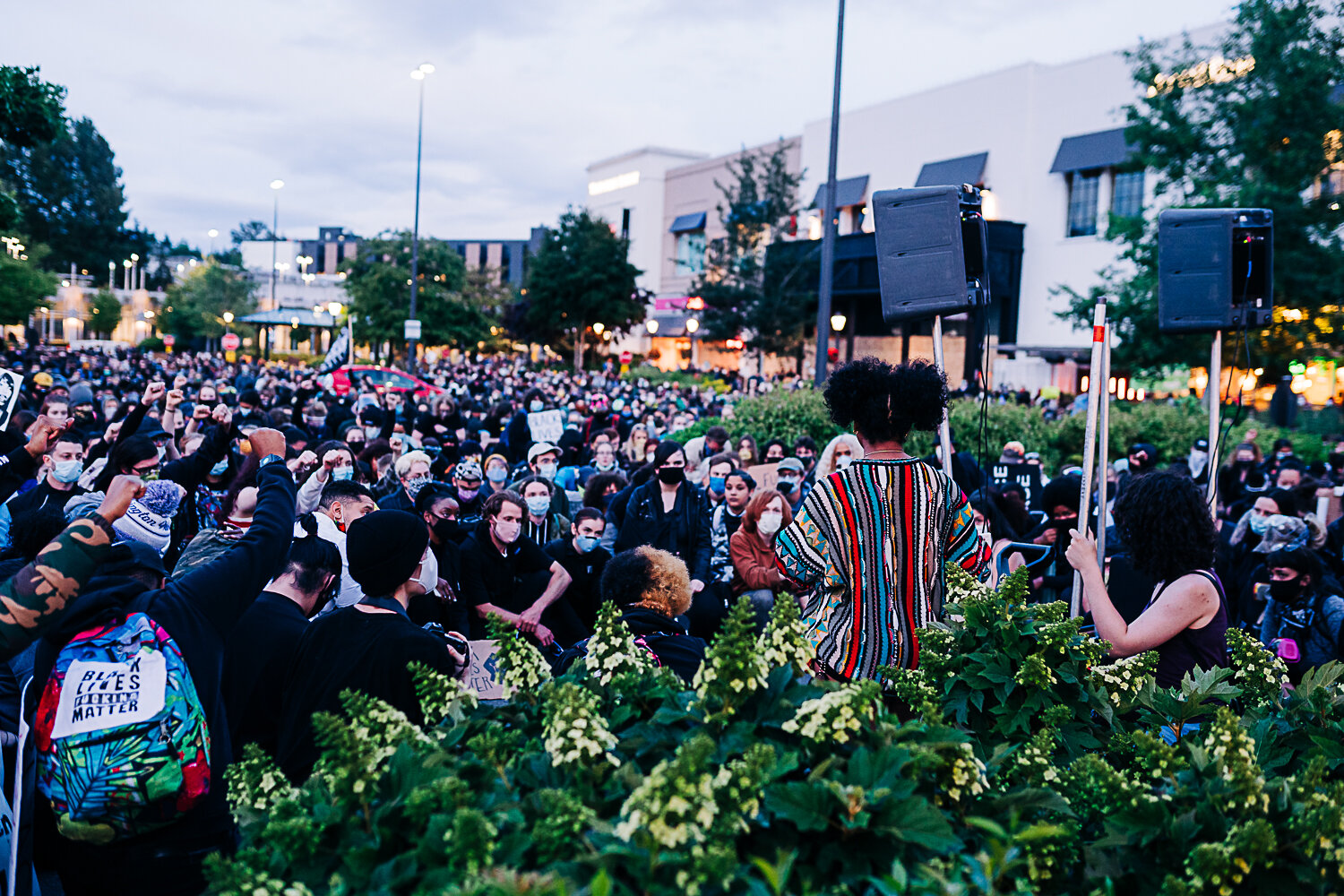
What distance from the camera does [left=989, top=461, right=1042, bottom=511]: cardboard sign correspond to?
34.4ft

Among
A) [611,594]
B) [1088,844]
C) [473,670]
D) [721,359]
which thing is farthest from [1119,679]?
[721,359]

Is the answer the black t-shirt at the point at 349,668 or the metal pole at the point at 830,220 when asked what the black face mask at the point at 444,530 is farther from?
the metal pole at the point at 830,220

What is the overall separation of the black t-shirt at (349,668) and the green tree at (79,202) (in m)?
96.5

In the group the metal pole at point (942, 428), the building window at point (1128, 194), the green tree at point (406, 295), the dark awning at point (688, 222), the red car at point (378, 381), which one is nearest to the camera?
the metal pole at point (942, 428)

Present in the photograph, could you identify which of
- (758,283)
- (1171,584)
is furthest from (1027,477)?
(758,283)

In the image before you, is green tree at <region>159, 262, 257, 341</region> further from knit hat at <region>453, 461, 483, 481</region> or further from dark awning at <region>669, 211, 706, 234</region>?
knit hat at <region>453, 461, 483, 481</region>

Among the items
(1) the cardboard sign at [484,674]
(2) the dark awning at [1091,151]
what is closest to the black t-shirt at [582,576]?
(1) the cardboard sign at [484,674]

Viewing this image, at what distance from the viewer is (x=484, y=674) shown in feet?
16.0

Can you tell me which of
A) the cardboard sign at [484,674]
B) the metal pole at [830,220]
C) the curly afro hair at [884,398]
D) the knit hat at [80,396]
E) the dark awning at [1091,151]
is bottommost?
the cardboard sign at [484,674]

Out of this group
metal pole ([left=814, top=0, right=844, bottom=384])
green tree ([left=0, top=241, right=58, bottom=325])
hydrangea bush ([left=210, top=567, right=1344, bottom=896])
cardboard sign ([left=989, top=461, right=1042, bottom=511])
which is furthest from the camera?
green tree ([left=0, top=241, right=58, bottom=325])

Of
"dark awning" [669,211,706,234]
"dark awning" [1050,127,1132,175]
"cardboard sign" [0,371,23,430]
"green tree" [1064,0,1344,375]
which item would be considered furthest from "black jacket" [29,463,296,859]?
"dark awning" [669,211,706,234]

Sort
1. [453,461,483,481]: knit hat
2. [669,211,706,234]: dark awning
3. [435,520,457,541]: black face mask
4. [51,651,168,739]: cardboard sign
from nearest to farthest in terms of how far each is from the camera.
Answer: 1. [51,651,168,739]: cardboard sign
2. [435,520,457,541]: black face mask
3. [453,461,483,481]: knit hat
4. [669,211,706,234]: dark awning

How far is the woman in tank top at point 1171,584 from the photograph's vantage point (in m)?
3.75

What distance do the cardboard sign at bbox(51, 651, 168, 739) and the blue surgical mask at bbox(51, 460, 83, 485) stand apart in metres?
4.35
